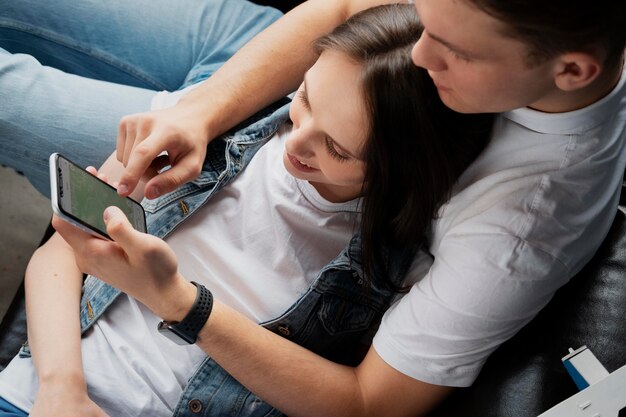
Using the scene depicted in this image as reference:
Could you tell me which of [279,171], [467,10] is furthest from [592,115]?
[279,171]

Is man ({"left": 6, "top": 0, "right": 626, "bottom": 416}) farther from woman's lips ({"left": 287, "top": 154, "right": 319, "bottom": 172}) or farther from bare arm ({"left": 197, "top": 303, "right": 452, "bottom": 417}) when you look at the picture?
woman's lips ({"left": 287, "top": 154, "right": 319, "bottom": 172})

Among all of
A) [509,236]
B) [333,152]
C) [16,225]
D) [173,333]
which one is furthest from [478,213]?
[16,225]

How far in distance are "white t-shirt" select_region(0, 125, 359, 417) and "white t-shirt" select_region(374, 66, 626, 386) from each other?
7.6 inches

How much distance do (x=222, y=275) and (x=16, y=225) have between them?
0.92 metres

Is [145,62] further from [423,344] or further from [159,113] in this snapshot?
[423,344]

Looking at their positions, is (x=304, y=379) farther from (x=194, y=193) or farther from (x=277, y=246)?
(x=194, y=193)

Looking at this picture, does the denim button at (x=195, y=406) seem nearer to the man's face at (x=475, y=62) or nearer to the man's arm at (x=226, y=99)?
the man's arm at (x=226, y=99)

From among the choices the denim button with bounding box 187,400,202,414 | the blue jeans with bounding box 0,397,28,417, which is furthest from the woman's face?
the blue jeans with bounding box 0,397,28,417

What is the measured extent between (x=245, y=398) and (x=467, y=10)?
0.66 m

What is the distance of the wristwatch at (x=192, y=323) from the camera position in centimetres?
100

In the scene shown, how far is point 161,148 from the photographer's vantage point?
1097 millimetres

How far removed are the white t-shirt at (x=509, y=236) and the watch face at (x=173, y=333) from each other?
0.27 meters

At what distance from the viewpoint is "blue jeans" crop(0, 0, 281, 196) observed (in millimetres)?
1274

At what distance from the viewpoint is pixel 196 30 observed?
144cm
